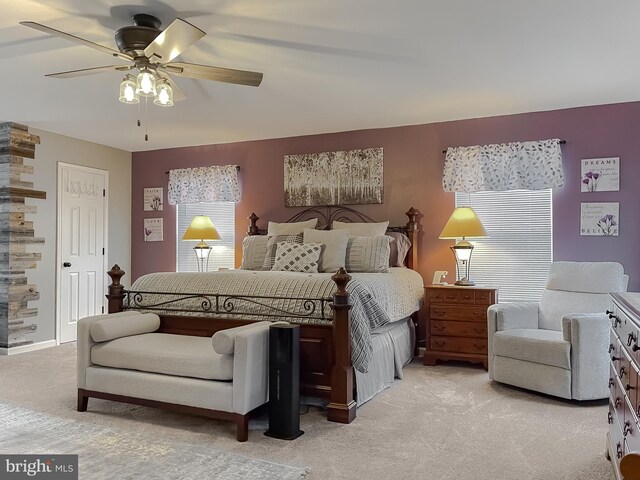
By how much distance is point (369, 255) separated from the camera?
466 centimetres

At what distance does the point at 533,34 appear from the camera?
3.15 metres

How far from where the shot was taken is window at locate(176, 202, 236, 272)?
6367 millimetres

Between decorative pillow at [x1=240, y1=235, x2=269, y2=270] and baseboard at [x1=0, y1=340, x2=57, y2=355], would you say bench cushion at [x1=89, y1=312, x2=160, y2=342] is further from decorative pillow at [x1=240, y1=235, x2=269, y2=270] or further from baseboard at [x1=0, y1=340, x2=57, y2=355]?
baseboard at [x1=0, y1=340, x2=57, y2=355]

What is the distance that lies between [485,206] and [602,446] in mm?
2825

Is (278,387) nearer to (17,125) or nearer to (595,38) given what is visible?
(595,38)

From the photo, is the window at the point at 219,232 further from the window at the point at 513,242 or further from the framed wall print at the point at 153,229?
the window at the point at 513,242

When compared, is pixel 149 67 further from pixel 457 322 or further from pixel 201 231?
pixel 457 322

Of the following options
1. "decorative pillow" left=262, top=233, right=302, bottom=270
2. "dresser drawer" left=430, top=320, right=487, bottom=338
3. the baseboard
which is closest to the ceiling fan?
"decorative pillow" left=262, top=233, right=302, bottom=270

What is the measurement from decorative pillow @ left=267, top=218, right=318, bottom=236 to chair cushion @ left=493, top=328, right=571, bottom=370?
2273 millimetres

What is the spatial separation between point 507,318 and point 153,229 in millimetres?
4726

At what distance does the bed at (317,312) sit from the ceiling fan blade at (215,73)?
4.23 ft

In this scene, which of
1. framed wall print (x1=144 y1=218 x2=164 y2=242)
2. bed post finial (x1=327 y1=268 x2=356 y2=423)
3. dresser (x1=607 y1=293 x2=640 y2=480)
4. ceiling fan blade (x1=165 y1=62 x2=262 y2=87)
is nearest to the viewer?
dresser (x1=607 y1=293 x2=640 y2=480)

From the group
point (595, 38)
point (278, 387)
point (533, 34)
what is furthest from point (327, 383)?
point (595, 38)

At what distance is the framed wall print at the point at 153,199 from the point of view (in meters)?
6.80
